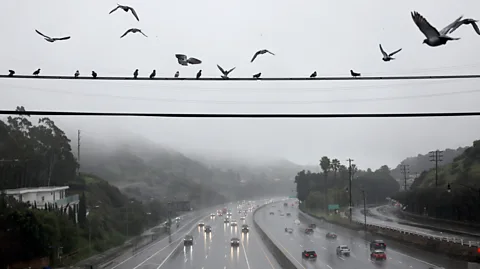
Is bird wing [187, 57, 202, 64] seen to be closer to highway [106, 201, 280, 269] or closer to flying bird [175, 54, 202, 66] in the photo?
flying bird [175, 54, 202, 66]

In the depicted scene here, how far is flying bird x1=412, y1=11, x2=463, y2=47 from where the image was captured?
10.7m

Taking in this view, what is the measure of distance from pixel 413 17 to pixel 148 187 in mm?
160258

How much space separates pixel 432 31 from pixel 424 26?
0.22 meters

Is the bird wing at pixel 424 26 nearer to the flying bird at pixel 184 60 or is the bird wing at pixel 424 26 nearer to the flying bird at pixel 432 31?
the flying bird at pixel 432 31

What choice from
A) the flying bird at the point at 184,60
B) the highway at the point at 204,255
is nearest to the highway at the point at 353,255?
the highway at the point at 204,255

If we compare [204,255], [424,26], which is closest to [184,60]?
[424,26]

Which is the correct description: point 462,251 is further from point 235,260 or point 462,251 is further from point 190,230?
point 190,230

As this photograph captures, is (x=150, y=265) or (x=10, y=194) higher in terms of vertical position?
(x=10, y=194)

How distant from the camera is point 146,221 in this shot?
9675 centimetres

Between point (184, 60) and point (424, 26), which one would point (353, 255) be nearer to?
point (184, 60)

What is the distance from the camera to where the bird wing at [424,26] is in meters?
10.7

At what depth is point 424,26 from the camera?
10.9m

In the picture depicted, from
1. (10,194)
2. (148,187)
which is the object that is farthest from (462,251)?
(148,187)

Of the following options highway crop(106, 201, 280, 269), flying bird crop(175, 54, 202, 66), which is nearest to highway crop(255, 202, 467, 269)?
highway crop(106, 201, 280, 269)
